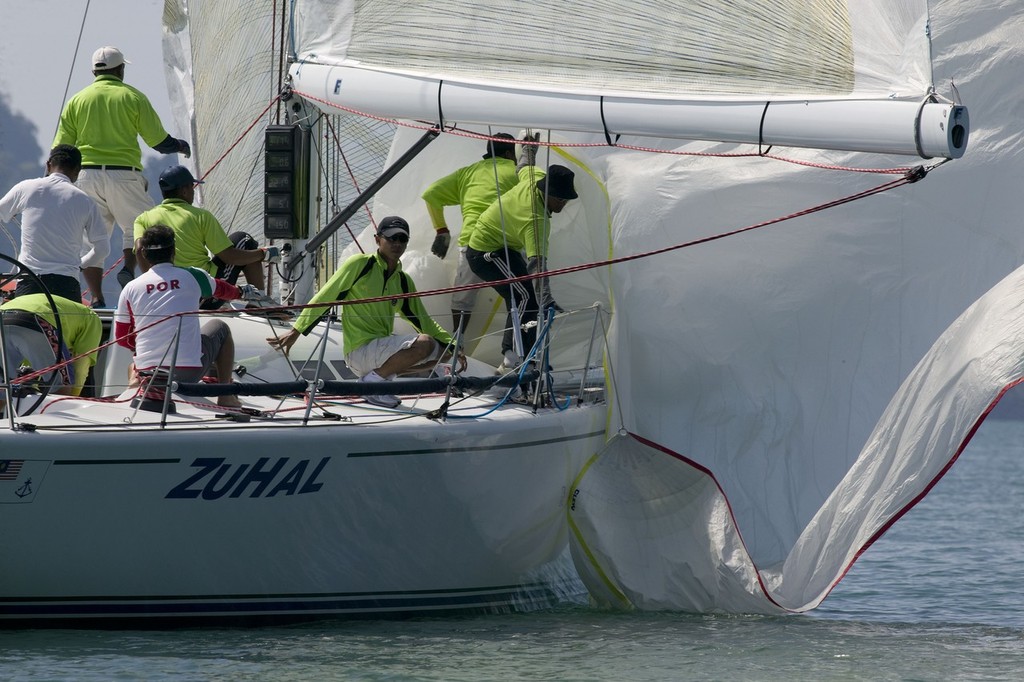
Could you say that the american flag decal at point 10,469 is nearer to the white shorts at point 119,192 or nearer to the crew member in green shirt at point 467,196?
the crew member in green shirt at point 467,196

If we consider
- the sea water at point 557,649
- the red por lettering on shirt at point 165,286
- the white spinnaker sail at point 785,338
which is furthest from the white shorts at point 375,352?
the sea water at point 557,649

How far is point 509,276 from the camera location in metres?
8.30

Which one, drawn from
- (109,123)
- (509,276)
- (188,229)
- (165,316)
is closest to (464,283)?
(509,276)

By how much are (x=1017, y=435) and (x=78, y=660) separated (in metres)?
34.6

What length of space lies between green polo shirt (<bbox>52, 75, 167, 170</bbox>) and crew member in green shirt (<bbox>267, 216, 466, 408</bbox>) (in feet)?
8.43

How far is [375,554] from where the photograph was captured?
274 inches

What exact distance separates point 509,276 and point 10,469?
2.97 m

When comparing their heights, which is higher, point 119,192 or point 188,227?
point 119,192

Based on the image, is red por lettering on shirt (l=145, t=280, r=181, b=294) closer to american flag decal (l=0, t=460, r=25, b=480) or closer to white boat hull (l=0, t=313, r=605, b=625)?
white boat hull (l=0, t=313, r=605, b=625)

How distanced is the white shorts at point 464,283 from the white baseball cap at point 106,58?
2.70 m

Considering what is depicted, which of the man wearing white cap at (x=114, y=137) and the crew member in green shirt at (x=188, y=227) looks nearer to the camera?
the crew member in green shirt at (x=188, y=227)

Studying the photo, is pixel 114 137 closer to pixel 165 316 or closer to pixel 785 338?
pixel 165 316

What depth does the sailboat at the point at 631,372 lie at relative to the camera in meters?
6.38

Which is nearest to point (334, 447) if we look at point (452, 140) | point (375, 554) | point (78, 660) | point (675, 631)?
point (375, 554)
